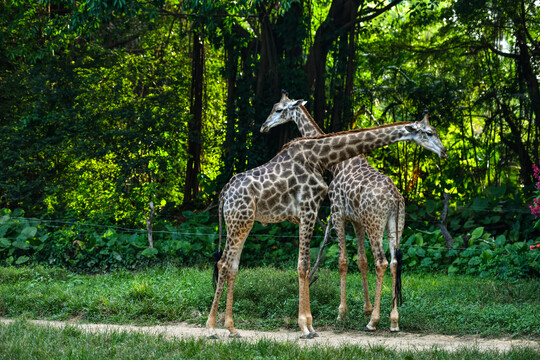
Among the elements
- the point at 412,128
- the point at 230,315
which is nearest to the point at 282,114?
the point at 412,128

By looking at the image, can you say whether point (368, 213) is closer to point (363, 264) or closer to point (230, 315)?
point (363, 264)

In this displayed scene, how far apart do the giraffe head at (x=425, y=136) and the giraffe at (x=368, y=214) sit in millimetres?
810

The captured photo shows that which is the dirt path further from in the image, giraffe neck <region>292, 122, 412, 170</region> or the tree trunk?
the tree trunk

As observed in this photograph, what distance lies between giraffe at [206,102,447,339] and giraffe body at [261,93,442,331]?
72 cm

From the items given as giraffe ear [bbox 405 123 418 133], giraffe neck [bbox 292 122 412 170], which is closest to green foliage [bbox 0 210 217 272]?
giraffe neck [bbox 292 122 412 170]

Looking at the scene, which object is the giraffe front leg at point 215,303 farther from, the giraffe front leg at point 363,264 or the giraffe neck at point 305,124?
the giraffe neck at point 305,124

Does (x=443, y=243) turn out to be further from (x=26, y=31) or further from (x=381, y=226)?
(x=26, y=31)

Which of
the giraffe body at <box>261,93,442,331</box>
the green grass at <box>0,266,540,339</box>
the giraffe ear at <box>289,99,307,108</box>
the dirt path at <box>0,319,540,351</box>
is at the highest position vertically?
the giraffe ear at <box>289,99,307,108</box>

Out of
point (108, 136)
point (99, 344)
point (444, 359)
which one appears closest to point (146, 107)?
point (108, 136)

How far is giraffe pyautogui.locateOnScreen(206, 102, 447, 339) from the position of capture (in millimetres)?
6988

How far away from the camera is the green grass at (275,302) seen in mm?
7559

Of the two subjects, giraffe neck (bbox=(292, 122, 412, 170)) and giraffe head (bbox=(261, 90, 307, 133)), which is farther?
giraffe head (bbox=(261, 90, 307, 133))

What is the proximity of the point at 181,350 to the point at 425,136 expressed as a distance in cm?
360

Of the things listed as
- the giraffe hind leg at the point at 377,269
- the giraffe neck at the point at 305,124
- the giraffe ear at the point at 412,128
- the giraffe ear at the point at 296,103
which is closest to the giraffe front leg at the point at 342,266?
the giraffe hind leg at the point at 377,269
